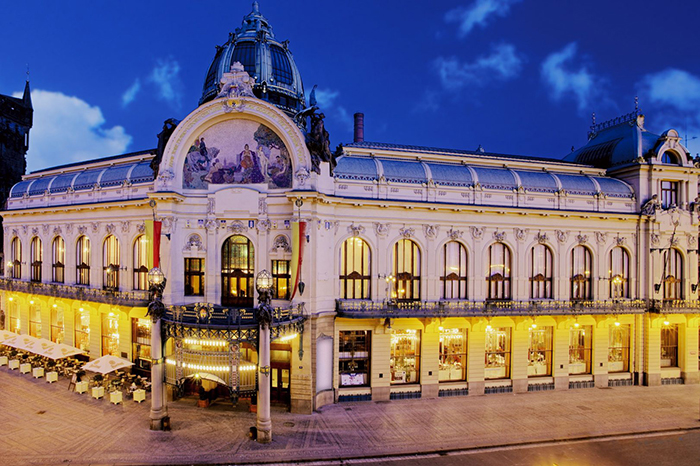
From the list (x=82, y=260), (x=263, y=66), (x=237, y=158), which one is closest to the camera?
(x=237, y=158)

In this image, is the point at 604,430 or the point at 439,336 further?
the point at 439,336

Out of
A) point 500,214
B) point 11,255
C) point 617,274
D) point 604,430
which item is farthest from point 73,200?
point 617,274

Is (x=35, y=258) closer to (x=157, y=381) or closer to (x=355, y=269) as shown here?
(x=157, y=381)

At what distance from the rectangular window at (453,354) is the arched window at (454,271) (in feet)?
7.78

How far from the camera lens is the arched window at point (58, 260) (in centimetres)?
3372

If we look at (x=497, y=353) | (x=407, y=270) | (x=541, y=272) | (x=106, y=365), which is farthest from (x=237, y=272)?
(x=541, y=272)

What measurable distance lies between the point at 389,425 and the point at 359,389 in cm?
412

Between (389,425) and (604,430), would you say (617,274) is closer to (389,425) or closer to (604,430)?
(604,430)

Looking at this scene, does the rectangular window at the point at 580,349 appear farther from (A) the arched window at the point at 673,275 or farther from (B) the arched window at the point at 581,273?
(A) the arched window at the point at 673,275

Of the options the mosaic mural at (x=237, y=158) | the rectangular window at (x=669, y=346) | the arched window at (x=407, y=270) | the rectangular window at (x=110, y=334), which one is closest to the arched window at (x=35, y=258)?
the rectangular window at (x=110, y=334)

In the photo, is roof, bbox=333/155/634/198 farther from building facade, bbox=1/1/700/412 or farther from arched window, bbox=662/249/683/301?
arched window, bbox=662/249/683/301

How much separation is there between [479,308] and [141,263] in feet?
74.5

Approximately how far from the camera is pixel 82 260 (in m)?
32.5

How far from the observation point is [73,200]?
106 feet
